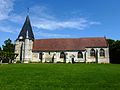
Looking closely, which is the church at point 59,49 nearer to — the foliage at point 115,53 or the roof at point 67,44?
the roof at point 67,44

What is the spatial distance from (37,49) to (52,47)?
4.50 m

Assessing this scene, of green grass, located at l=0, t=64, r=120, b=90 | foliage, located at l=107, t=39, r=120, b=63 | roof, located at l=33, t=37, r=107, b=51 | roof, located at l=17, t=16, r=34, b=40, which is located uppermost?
roof, located at l=17, t=16, r=34, b=40

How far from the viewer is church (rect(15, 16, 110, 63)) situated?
5428 centimetres

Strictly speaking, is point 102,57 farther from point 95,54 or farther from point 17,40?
point 17,40

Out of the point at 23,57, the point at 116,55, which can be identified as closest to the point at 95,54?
the point at 116,55

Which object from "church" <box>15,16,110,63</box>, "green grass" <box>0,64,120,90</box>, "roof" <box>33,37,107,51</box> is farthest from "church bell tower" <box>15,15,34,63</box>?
"green grass" <box>0,64,120,90</box>

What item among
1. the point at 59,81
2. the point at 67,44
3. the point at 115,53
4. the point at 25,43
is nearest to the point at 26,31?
the point at 25,43

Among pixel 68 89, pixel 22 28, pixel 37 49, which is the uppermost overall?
pixel 22 28

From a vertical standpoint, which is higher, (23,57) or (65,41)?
(65,41)

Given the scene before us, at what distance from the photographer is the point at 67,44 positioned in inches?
2249

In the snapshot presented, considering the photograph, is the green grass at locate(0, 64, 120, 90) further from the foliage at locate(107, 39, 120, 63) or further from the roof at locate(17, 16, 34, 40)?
the roof at locate(17, 16, 34, 40)

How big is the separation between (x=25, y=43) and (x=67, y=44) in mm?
12304

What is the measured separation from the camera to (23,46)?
58.3 m

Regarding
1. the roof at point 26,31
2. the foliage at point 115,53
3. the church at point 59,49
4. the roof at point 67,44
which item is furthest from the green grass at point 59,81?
the roof at point 26,31
